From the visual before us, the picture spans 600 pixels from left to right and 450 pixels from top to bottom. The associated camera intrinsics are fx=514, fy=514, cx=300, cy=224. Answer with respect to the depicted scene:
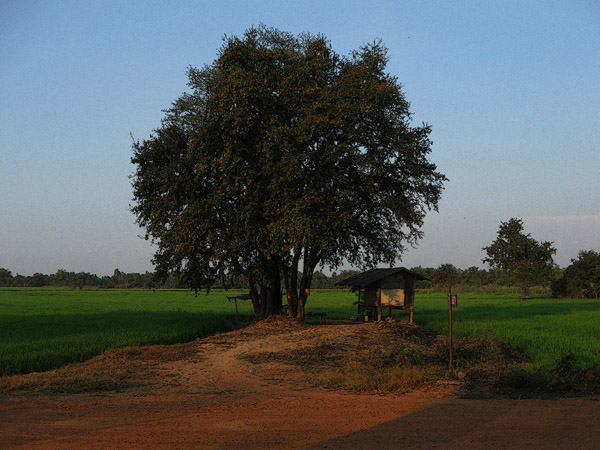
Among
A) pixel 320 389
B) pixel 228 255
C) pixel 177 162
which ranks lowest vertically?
pixel 320 389

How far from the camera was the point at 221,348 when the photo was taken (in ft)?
64.5

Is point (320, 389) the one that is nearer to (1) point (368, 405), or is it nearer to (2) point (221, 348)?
(1) point (368, 405)

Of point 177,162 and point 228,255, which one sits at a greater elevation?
point 177,162

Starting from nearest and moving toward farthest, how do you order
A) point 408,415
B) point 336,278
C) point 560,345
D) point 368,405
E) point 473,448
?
point 473,448
point 408,415
point 368,405
point 560,345
point 336,278

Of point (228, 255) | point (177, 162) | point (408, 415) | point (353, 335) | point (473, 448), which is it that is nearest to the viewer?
point (473, 448)

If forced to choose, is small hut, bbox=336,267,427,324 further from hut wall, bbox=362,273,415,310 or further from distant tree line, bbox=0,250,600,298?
distant tree line, bbox=0,250,600,298

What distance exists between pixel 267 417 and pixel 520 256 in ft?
235

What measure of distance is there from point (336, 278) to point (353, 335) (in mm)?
110446

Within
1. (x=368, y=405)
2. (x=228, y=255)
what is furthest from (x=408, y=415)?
(x=228, y=255)

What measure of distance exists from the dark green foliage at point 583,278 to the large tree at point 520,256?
251 cm

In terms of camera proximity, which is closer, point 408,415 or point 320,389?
point 408,415

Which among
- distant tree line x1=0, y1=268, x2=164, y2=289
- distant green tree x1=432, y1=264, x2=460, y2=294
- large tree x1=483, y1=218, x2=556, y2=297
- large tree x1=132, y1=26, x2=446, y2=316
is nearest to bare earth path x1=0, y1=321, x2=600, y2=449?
distant green tree x1=432, y1=264, x2=460, y2=294

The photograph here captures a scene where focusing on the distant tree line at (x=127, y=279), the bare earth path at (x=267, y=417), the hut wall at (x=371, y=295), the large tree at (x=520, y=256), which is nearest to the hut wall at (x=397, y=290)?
the hut wall at (x=371, y=295)

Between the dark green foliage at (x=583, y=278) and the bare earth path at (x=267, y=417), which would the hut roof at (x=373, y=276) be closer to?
the bare earth path at (x=267, y=417)
